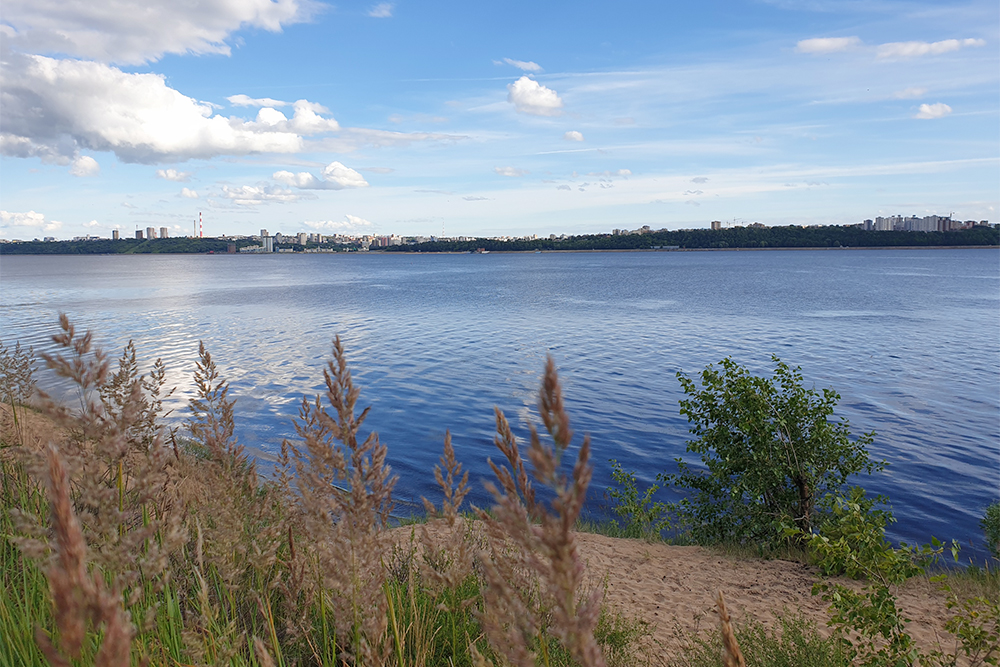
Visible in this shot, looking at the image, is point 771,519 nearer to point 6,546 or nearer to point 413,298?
point 6,546

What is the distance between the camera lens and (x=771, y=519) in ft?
36.6

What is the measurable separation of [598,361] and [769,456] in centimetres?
2073

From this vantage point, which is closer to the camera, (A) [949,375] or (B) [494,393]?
(B) [494,393]

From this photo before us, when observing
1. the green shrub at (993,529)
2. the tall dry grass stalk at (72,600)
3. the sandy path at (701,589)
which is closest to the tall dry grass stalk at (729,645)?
the tall dry grass stalk at (72,600)

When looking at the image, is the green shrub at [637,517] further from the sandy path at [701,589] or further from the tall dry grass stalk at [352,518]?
the tall dry grass stalk at [352,518]

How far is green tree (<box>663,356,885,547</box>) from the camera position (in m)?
11.0

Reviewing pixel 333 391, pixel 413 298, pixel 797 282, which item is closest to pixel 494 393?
pixel 333 391

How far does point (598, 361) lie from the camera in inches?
1251

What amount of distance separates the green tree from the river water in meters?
4.34

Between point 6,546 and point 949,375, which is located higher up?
point 6,546

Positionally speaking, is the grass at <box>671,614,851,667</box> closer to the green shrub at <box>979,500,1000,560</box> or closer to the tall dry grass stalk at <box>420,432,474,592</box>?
the tall dry grass stalk at <box>420,432,474,592</box>

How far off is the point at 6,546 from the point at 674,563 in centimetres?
873

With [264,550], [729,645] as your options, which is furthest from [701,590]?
[729,645]

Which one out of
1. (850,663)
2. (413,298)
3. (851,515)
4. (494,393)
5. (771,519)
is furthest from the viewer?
(413,298)
